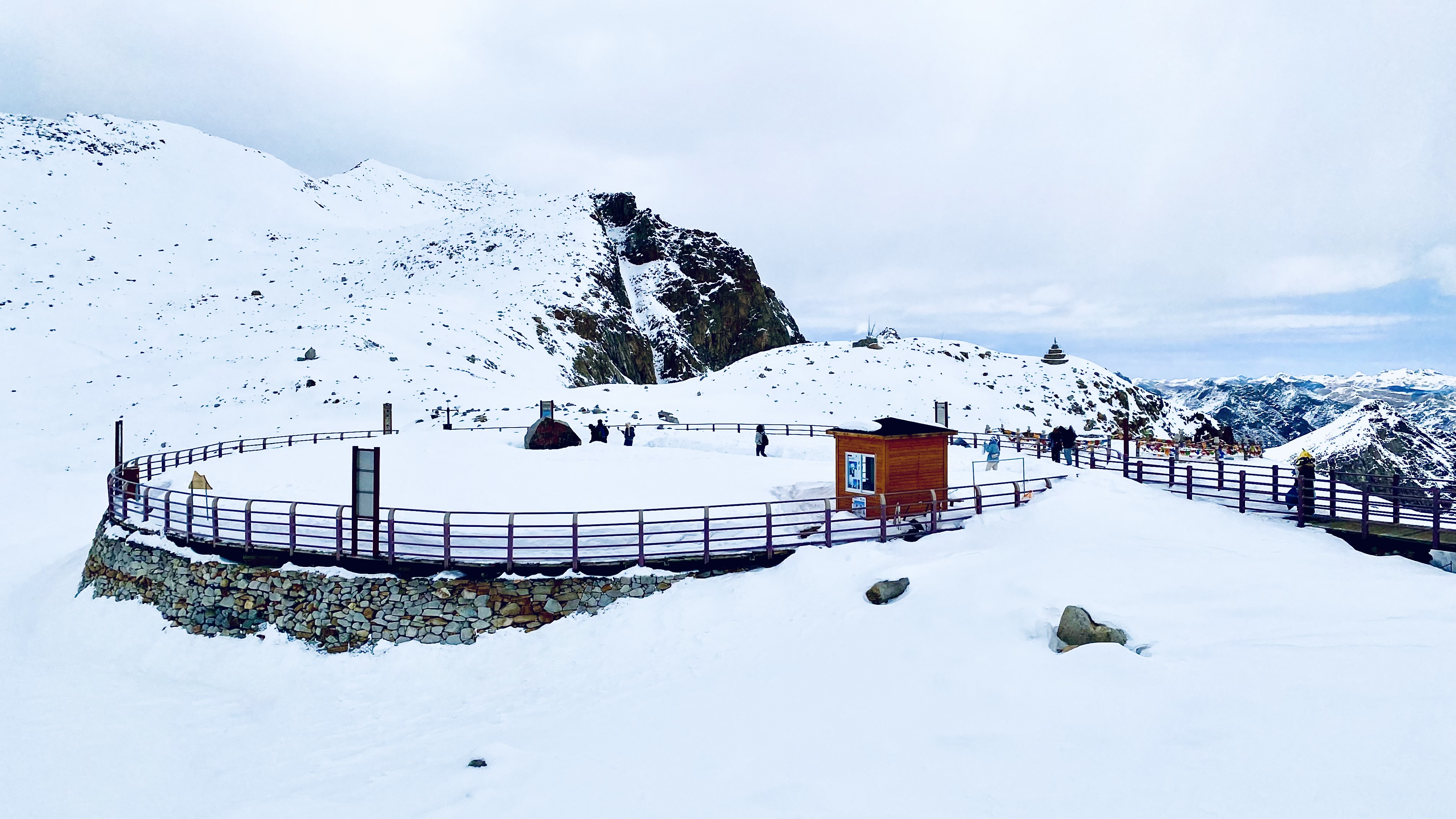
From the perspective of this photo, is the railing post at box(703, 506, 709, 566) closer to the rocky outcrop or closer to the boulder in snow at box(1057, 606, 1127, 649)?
the boulder in snow at box(1057, 606, 1127, 649)

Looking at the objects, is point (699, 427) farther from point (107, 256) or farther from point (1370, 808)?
point (107, 256)

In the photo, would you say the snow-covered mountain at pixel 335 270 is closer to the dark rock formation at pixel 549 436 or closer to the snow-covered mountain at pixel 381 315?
the snow-covered mountain at pixel 381 315

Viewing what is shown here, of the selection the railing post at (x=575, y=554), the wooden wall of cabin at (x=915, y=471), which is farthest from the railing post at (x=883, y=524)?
the railing post at (x=575, y=554)

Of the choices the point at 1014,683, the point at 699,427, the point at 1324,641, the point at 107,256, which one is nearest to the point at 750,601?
the point at 1014,683

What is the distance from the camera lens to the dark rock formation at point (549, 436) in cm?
3228

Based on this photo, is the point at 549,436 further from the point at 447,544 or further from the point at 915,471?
the point at 915,471

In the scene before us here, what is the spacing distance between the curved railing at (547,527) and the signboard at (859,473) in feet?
1.14

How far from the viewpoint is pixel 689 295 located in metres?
99.4

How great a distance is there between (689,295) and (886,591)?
8946 centimetres

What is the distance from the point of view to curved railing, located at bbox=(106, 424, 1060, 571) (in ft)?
47.5

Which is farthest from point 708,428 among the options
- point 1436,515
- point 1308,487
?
point 1436,515

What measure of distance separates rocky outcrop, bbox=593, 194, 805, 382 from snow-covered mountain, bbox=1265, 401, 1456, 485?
201 ft

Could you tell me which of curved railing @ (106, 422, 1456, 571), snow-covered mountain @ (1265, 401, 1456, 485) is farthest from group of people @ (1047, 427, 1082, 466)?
snow-covered mountain @ (1265, 401, 1456, 485)

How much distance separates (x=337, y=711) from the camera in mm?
12469
